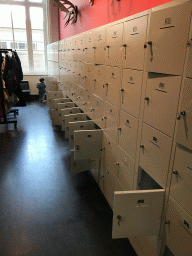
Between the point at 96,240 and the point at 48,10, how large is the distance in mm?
7913

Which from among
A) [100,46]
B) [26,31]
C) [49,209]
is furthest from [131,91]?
[26,31]

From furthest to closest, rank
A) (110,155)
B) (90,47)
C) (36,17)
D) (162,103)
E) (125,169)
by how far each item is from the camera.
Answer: (36,17), (90,47), (110,155), (125,169), (162,103)

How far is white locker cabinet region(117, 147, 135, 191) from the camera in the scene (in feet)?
6.11

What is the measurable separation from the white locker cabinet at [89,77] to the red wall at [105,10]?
63cm

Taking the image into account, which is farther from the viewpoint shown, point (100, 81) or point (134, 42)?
point (100, 81)

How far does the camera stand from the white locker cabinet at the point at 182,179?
3.75 ft

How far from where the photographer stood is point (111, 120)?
2260 millimetres

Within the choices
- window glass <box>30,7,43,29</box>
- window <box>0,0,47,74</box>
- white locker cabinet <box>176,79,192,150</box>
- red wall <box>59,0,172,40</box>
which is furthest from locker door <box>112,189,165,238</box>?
window glass <box>30,7,43,29</box>

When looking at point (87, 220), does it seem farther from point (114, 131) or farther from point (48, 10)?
point (48, 10)

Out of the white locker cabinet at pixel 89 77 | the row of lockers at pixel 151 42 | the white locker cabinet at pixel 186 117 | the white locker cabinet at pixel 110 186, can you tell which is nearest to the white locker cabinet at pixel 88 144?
the white locker cabinet at pixel 110 186

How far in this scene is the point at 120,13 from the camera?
8.02ft

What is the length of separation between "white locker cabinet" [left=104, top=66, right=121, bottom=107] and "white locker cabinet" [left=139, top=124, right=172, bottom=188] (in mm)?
594

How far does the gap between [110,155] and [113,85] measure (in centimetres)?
76

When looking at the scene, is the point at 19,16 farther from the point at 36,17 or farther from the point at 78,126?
the point at 78,126
